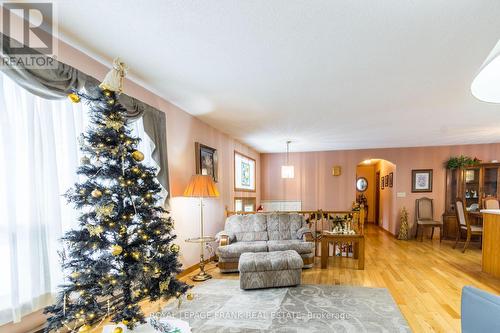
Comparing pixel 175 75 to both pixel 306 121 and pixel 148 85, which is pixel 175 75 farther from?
pixel 306 121

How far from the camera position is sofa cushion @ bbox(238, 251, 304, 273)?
3193 millimetres

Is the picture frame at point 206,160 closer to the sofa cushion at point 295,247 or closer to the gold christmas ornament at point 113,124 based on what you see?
the sofa cushion at point 295,247

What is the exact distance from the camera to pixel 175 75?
2.61 metres

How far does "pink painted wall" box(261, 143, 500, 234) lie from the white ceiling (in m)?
3.11

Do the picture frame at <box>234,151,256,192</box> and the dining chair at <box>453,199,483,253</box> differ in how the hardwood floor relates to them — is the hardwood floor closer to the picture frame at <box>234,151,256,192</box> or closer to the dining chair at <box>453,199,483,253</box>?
the dining chair at <box>453,199,483,253</box>

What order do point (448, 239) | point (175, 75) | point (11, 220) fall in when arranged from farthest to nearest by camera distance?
point (448, 239) < point (175, 75) < point (11, 220)

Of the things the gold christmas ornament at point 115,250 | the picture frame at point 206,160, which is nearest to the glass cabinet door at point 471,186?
the picture frame at point 206,160

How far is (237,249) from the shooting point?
12.8 feet

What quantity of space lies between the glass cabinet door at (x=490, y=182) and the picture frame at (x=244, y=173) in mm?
5633

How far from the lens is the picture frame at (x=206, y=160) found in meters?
4.19

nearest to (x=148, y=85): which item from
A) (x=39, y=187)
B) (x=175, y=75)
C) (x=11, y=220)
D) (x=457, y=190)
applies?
(x=175, y=75)

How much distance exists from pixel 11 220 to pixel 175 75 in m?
1.80

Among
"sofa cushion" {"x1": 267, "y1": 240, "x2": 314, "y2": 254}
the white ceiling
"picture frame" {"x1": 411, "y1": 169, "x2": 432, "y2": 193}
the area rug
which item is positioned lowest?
the area rug

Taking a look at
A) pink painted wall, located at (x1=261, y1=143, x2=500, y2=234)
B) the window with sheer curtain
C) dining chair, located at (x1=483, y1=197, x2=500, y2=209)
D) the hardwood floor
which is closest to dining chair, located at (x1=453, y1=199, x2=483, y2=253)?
the hardwood floor
